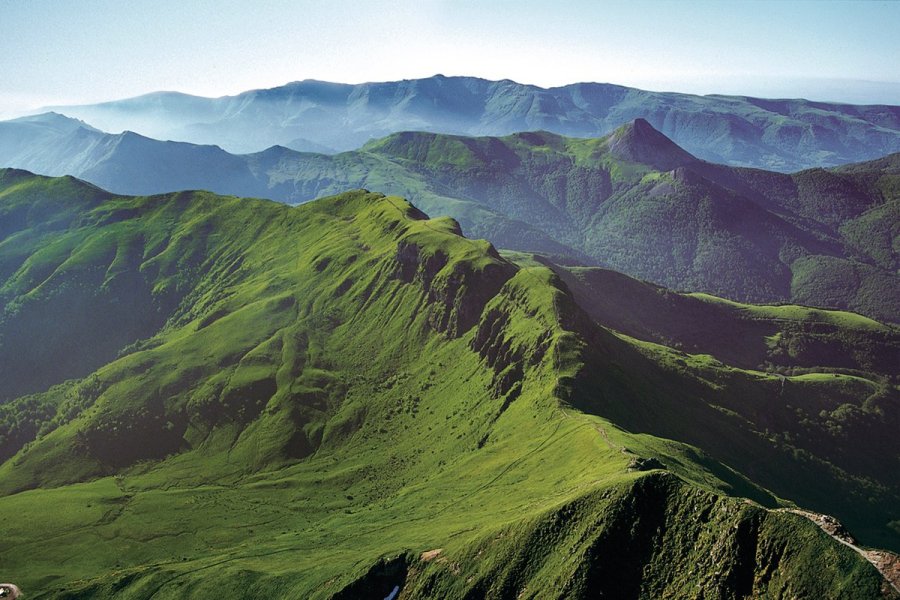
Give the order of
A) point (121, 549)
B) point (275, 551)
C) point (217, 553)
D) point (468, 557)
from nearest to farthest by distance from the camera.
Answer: point (468, 557), point (275, 551), point (217, 553), point (121, 549)

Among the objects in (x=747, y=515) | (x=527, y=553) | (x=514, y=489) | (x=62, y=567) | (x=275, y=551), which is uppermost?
(x=747, y=515)

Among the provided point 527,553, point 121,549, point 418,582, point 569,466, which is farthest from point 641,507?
point 121,549

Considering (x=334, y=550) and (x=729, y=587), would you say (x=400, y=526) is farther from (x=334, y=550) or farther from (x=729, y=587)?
(x=729, y=587)

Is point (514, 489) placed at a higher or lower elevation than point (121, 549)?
higher

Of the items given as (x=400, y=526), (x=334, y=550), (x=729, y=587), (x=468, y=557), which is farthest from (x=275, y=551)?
Answer: (x=729, y=587)

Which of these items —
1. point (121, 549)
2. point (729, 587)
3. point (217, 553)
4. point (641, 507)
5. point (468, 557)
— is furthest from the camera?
point (121, 549)

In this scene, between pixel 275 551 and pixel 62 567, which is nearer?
pixel 275 551

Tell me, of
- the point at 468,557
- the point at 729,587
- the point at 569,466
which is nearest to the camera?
the point at 729,587

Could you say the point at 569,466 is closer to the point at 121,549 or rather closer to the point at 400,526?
the point at 400,526

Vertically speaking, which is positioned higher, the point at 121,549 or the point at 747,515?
the point at 747,515
